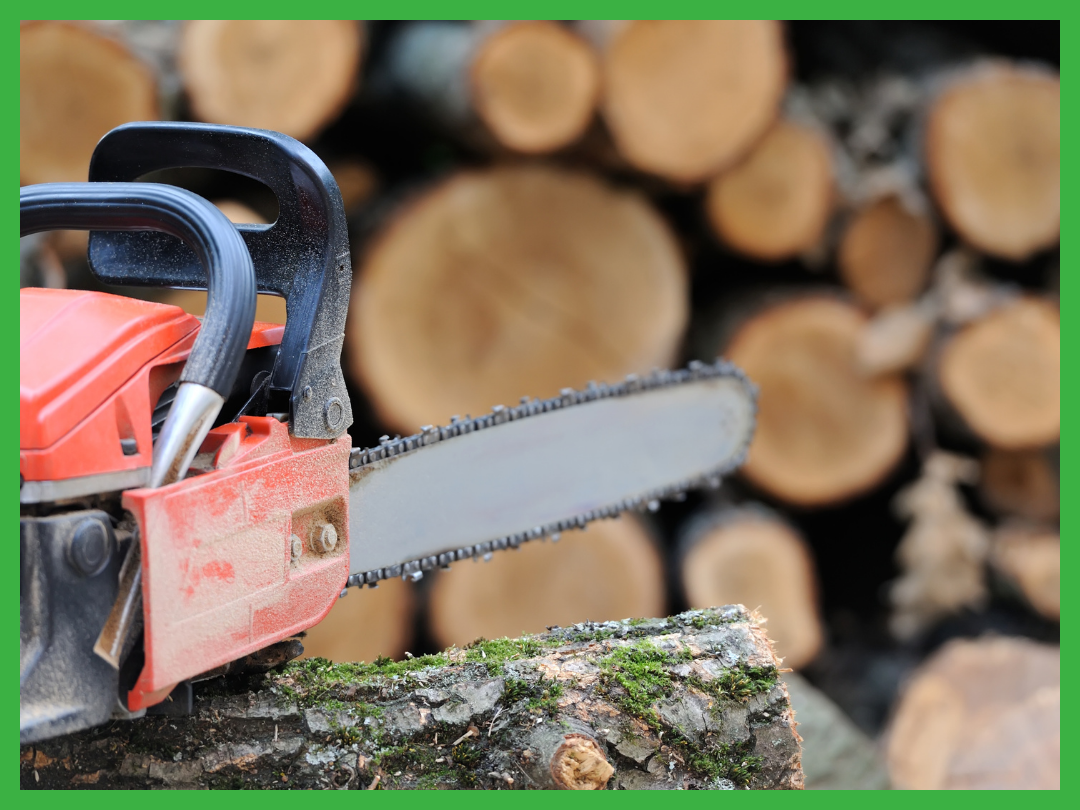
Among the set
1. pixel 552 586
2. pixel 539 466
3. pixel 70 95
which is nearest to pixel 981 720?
pixel 552 586

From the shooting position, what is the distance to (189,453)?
31.6 inches

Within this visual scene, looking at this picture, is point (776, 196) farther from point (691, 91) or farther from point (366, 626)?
point (366, 626)

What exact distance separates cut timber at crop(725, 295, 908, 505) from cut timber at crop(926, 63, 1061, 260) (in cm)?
44

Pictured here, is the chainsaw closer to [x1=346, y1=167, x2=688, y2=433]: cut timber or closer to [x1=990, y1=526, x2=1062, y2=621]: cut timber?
[x1=346, y1=167, x2=688, y2=433]: cut timber

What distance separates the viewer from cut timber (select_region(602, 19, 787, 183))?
222 centimetres

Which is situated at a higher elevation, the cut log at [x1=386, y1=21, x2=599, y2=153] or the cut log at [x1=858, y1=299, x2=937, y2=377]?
the cut log at [x1=386, y1=21, x2=599, y2=153]

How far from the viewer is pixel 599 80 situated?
2180 millimetres

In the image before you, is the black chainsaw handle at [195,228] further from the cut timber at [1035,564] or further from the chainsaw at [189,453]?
the cut timber at [1035,564]

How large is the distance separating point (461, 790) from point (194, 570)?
340 millimetres

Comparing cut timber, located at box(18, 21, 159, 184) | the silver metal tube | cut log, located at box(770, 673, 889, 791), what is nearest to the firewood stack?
cut timber, located at box(18, 21, 159, 184)

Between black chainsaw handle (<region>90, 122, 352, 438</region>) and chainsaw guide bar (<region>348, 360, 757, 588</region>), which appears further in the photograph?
chainsaw guide bar (<region>348, 360, 757, 588</region>)

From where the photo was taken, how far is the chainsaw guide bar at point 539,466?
1072mm

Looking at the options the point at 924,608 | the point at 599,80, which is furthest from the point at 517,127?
the point at 924,608

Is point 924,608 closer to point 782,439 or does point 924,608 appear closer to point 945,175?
point 782,439
